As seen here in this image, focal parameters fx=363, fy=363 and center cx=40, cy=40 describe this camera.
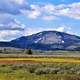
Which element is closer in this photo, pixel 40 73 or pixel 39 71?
pixel 40 73

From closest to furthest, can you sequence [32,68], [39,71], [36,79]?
[36,79] < [39,71] < [32,68]

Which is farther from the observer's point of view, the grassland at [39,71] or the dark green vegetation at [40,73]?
the grassland at [39,71]

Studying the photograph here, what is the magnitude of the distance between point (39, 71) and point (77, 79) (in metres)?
16.1

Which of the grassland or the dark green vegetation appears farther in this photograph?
the grassland

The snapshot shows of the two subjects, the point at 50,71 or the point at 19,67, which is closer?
the point at 50,71

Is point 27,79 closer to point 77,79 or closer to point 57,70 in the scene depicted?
point 77,79

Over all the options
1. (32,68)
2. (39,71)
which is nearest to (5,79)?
(39,71)

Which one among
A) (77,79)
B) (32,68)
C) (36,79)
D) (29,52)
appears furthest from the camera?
(29,52)

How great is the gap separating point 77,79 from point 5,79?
5962 mm

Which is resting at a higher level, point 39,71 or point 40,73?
point 39,71

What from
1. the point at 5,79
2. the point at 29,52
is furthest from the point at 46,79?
the point at 29,52

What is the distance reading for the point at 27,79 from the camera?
31.1 m

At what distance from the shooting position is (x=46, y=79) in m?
30.9

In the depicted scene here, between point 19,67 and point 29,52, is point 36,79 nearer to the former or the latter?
point 19,67
